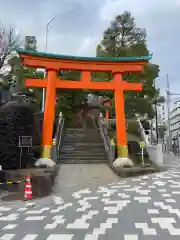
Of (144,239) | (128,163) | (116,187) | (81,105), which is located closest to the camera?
(144,239)

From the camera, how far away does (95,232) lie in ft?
19.3

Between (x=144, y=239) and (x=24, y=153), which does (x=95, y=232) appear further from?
(x=24, y=153)

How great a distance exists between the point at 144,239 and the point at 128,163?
11321 millimetres

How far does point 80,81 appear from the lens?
58.3ft

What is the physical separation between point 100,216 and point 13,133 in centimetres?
857

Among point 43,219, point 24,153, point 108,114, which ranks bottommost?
point 43,219

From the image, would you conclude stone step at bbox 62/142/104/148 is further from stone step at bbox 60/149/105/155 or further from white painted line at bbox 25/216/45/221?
white painted line at bbox 25/216/45/221

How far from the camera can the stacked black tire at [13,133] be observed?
14195 mm

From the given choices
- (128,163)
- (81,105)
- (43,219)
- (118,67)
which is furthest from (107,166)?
(81,105)

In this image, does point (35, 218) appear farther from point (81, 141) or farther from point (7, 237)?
point (81, 141)

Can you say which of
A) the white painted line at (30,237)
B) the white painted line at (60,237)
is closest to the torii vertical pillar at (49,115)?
the white painted line at (30,237)

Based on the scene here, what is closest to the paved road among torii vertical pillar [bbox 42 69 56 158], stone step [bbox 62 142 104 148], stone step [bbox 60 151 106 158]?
torii vertical pillar [bbox 42 69 56 158]

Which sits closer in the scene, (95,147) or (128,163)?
(128,163)

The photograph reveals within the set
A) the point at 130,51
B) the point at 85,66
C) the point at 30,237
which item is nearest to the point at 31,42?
the point at 130,51
